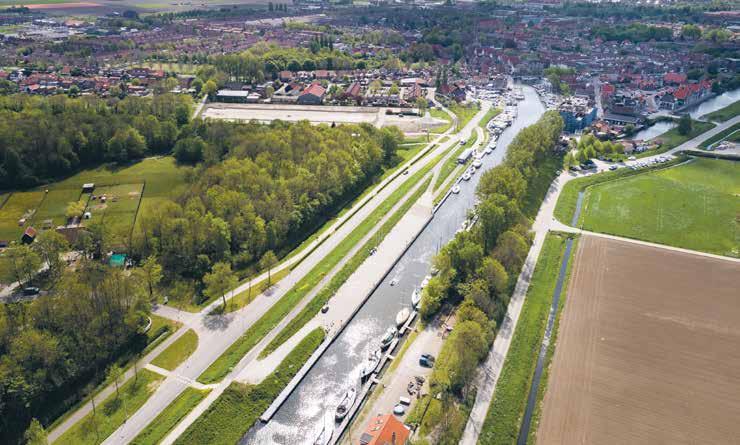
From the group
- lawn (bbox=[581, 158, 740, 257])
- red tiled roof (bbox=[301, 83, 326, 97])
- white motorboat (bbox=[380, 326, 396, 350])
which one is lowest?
white motorboat (bbox=[380, 326, 396, 350])

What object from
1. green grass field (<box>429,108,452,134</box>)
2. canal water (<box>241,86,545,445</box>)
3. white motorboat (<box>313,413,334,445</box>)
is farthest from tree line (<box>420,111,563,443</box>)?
green grass field (<box>429,108,452,134</box>)

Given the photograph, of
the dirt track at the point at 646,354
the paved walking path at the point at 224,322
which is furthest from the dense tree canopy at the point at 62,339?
the dirt track at the point at 646,354

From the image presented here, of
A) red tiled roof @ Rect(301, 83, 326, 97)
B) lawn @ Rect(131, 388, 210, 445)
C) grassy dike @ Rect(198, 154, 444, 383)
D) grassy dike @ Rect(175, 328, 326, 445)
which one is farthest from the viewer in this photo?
red tiled roof @ Rect(301, 83, 326, 97)

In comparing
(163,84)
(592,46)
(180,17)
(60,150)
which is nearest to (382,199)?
(60,150)

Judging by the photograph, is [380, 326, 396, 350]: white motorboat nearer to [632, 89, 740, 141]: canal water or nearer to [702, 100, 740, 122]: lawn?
[632, 89, 740, 141]: canal water

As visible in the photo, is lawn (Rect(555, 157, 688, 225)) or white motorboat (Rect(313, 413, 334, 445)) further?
lawn (Rect(555, 157, 688, 225))

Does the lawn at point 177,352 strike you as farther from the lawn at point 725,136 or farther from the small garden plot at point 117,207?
the lawn at point 725,136
